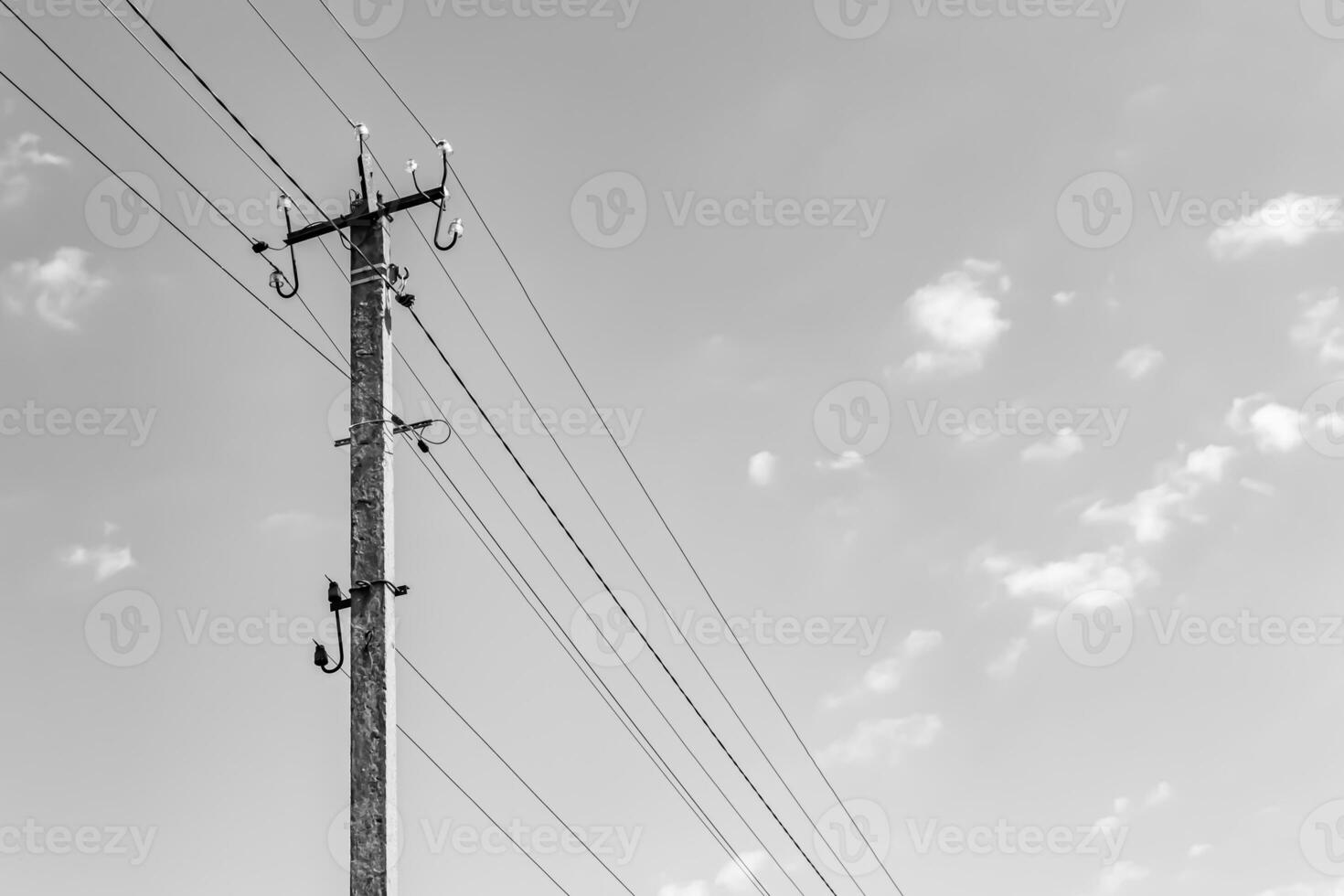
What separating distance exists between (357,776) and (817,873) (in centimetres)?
1237

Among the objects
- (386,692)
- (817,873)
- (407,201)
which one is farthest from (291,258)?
(817,873)

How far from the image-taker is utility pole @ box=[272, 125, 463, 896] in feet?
30.0

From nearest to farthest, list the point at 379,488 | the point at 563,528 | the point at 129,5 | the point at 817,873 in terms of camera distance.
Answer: the point at 129,5 → the point at 379,488 → the point at 563,528 → the point at 817,873

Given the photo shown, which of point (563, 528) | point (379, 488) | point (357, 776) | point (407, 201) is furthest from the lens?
→ point (563, 528)

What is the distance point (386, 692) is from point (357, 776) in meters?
0.61

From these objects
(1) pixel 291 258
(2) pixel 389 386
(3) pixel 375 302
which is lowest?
(2) pixel 389 386

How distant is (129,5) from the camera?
858cm

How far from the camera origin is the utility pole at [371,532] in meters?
9.15

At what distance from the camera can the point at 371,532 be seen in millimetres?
10062

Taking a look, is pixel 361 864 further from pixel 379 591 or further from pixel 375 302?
pixel 375 302

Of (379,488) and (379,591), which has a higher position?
(379,488)

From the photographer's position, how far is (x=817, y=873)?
20.1 m

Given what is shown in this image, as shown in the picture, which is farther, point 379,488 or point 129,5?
point 379,488

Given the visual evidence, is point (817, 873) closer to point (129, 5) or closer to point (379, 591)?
point (379, 591)
